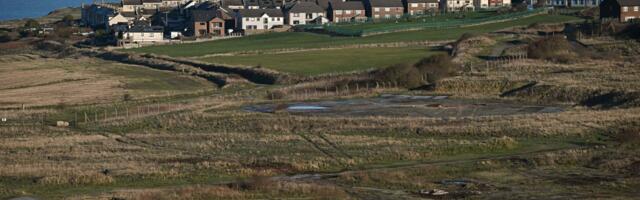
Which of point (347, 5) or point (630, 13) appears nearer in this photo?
point (630, 13)

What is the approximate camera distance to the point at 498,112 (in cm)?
3809

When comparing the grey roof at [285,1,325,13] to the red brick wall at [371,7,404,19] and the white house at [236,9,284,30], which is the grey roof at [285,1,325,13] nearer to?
the white house at [236,9,284,30]

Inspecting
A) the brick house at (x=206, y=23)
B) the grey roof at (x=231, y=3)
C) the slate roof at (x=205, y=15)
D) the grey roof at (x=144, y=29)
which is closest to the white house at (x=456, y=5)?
the grey roof at (x=231, y=3)

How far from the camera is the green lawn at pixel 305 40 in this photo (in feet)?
234

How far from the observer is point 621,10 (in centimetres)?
7081

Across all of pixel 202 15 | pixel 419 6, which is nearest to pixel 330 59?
pixel 202 15

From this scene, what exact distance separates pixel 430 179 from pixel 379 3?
219 feet

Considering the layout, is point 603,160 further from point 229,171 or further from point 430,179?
point 229,171

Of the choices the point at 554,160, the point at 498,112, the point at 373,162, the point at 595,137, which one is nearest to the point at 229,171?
the point at 373,162

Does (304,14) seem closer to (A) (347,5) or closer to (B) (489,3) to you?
(A) (347,5)

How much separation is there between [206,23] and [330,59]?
91.0 feet

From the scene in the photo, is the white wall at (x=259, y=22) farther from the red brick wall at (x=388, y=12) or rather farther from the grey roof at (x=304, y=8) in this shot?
the red brick wall at (x=388, y=12)

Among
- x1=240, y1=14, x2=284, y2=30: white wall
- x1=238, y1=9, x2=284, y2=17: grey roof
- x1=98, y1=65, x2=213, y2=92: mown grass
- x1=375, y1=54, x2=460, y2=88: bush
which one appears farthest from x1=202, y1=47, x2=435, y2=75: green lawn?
x1=238, y1=9, x2=284, y2=17: grey roof

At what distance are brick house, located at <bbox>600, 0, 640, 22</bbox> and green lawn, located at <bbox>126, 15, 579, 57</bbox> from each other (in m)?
5.13
